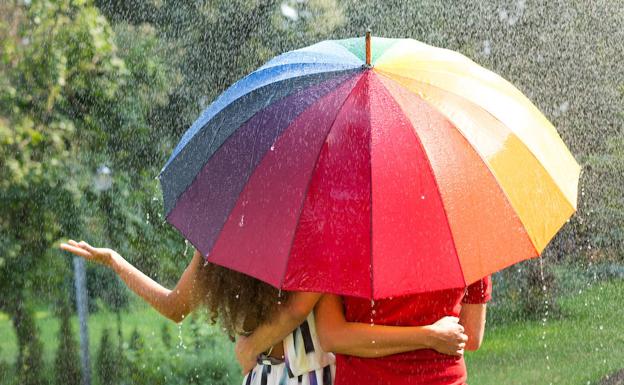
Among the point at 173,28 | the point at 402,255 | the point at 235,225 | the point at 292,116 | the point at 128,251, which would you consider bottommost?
the point at 402,255

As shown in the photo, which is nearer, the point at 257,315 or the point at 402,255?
the point at 402,255

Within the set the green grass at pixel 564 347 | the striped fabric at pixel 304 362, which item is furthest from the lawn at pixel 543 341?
the striped fabric at pixel 304 362

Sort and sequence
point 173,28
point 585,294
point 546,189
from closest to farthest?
point 546,189 → point 173,28 → point 585,294

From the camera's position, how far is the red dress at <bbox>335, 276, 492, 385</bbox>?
2.43 metres

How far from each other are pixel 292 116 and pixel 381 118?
195 mm

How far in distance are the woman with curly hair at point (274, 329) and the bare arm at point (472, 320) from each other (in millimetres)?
198

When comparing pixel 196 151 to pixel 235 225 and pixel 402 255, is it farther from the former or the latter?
pixel 402 255

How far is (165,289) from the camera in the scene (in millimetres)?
2738

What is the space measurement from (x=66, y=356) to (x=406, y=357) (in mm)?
3614

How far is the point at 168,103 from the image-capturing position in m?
5.80

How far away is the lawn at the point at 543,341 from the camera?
5.75 metres

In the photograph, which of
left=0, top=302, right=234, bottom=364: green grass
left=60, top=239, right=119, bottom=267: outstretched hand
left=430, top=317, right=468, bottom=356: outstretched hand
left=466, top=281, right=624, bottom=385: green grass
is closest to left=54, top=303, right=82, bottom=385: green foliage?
left=0, top=302, right=234, bottom=364: green grass

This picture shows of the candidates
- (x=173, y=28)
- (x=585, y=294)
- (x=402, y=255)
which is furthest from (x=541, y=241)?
(x=585, y=294)

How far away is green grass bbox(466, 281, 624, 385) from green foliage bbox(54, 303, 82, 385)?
200cm
